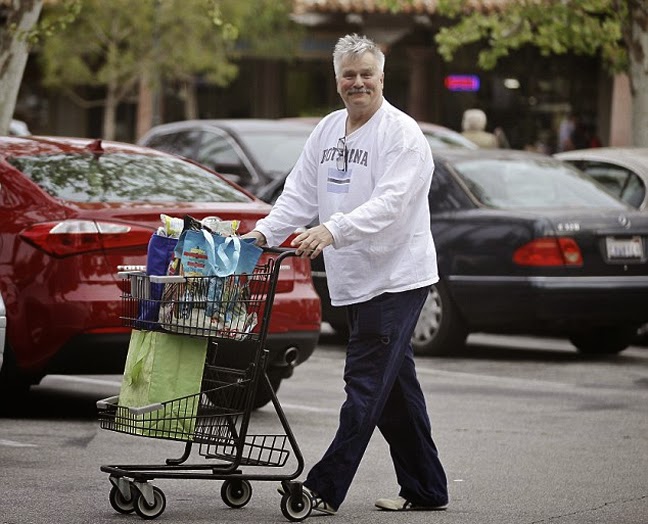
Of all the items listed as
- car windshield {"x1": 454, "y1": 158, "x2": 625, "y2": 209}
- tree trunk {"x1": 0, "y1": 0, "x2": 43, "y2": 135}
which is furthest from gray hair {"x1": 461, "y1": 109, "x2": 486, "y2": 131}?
tree trunk {"x1": 0, "y1": 0, "x2": 43, "y2": 135}

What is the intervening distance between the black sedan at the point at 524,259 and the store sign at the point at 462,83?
66.5ft

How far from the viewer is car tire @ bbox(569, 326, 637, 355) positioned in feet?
42.1

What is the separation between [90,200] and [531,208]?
4379 mm

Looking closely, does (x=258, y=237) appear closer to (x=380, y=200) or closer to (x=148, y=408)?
(x=380, y=200)

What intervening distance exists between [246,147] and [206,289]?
9495mm

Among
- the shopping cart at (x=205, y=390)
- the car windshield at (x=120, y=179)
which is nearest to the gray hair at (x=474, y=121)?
the car windshield at (x=120, y=179)

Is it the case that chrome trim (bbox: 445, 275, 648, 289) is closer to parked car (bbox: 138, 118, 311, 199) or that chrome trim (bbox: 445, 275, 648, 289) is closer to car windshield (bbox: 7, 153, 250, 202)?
car windshield (bbox: 7, 153, 250, 202)

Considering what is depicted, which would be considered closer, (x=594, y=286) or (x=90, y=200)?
(x=90, y=200)

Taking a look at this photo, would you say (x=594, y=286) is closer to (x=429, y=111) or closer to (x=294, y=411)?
(x=294, y=411)

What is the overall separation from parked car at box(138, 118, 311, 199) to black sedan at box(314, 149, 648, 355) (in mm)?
2593

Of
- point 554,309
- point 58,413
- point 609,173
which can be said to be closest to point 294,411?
point 58,413

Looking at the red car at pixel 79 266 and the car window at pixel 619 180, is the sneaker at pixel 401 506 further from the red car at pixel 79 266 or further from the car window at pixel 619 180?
the car window at pixel 619 180

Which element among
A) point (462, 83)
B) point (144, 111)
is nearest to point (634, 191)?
point (462, 83)

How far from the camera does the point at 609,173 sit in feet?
46.5
